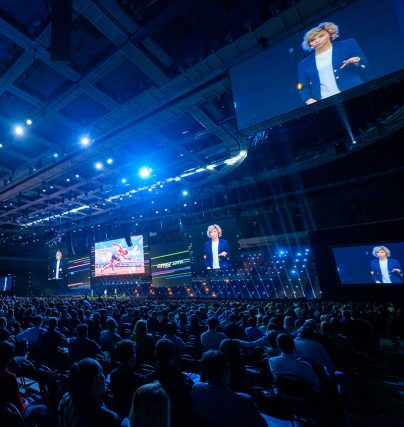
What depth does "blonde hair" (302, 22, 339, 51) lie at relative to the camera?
3982 millimetres

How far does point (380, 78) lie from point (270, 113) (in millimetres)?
1730

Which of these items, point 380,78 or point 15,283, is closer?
point 380,78

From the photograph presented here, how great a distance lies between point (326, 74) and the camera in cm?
406

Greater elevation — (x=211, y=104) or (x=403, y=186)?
(x=211, y=104)

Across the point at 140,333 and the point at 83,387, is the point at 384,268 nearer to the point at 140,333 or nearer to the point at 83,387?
the point at 140,333

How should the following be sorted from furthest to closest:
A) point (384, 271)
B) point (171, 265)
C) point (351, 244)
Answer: point (171, 265) < point (351, 244) < point (384, 271)

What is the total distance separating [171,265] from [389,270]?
1388 centimetres

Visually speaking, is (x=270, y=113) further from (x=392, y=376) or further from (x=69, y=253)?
(x=69, y=253)

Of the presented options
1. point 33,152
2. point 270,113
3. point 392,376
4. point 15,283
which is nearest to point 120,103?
point 270,113

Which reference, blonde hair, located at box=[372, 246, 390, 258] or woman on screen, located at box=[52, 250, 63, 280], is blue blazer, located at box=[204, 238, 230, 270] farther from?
woman on screen, located at box=[52, 250, 63, 280]

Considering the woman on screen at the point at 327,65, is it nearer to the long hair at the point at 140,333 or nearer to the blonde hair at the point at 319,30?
the blonde hair at the point at 319,30

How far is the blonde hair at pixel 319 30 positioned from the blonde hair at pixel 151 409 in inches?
209

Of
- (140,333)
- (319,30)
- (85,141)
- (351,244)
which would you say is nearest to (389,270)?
(351,244)

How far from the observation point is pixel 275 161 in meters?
13.4
